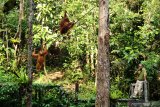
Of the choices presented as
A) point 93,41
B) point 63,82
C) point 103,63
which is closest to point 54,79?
point 63,82

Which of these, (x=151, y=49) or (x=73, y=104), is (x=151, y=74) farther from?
(x=73, y=104)

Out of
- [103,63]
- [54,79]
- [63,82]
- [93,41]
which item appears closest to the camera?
[103,63]

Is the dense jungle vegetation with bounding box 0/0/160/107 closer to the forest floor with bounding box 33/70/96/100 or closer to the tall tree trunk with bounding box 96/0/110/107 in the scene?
the forest floor with bounding box 33/70/96/100

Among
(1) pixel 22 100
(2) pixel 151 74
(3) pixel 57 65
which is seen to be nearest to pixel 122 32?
(2) pixel 151 74

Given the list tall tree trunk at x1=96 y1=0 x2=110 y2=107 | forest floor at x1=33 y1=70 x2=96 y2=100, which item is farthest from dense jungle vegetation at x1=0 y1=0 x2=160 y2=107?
tall tree trunk at x1=96 y1=0 x2=110 y2=107

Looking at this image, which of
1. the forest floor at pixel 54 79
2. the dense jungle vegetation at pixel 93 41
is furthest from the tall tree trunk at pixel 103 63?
the forest floor at pixel 54 79

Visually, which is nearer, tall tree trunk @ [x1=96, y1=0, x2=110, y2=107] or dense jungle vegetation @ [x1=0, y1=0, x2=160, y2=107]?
tall tree trunk @ [x1=96, y1=0, x2=110, y2=107]

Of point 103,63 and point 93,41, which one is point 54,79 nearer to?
point 93,41

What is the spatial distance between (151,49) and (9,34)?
36.7 ft

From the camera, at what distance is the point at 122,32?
75.0 feet

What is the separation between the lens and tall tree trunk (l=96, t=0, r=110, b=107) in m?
11.0

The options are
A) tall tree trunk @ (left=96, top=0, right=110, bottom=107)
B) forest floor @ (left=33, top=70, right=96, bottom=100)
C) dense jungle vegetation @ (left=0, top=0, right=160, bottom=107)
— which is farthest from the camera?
forest floor @ (left=33, top=70, right=96, bottom=100)

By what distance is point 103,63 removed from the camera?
10977mm

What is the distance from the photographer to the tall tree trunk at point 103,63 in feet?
36.0
